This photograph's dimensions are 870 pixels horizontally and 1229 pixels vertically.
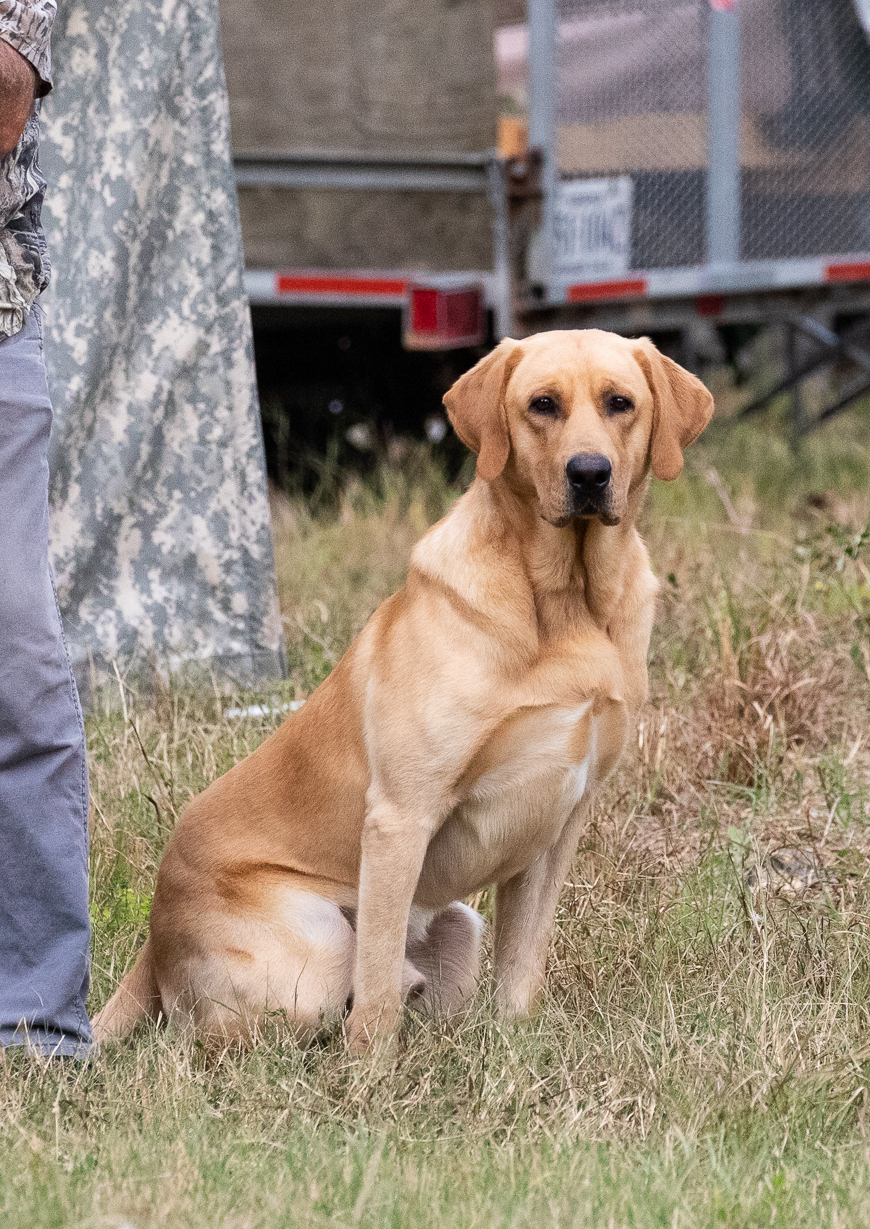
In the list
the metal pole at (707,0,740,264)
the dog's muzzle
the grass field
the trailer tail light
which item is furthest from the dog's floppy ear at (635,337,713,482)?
the metal pole at (707,0,740,264)

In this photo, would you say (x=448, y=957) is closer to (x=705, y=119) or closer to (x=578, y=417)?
(x=578, y=417)

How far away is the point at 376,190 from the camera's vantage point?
5871mm

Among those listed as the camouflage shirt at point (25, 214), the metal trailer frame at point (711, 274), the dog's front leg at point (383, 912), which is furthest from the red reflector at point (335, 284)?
the dog's front leg at point (383, 912)

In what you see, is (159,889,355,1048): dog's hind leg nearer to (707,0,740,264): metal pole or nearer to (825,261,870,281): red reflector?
(707,0,740,264): metal pole

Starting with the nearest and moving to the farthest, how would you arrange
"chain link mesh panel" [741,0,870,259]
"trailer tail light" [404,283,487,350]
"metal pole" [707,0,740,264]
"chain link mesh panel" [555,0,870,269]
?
1. "trailer tail light" [404,283,487,350]
2. "chain link mesh panel" [555,0,870,269]
3. "metal pole" [707,0,740,264]
4. "chain link mesh panel" [741,0,870,259]

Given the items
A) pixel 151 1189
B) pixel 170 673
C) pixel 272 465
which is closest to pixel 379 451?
pixel 272 465

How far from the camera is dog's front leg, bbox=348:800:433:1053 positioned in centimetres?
248

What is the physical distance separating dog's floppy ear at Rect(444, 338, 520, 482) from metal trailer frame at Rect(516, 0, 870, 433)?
3.39 m

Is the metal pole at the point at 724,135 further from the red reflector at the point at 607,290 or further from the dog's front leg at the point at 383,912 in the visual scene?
the dog's front leg at the point at 383,912

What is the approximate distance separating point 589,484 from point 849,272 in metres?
4.55

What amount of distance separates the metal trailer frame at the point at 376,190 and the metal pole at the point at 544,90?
158 mm

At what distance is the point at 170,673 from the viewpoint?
14.2 ft

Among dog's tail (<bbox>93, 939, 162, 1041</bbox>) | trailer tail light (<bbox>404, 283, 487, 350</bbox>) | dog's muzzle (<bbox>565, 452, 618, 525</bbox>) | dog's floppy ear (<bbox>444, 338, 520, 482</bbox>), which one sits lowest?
dog's tail (<bbox>93, 939, 162, 1041</bbox>)

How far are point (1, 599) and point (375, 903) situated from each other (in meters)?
0.77
